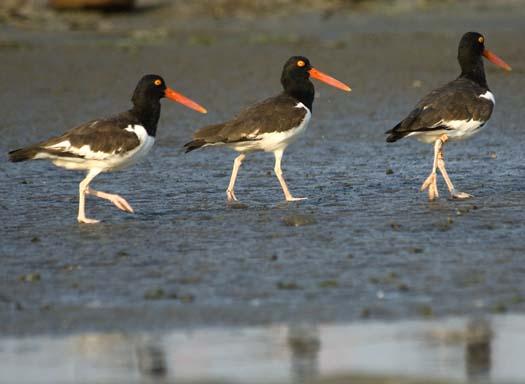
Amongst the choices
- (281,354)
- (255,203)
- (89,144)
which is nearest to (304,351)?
(281,354)

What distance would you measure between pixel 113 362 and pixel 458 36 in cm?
1555

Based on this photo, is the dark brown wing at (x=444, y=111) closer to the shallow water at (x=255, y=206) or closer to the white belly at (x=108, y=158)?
the shallow water at (x=255, y=206)

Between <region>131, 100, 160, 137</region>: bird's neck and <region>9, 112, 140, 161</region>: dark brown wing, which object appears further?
<region>131, 100, 160, 137</region>: bird's neck

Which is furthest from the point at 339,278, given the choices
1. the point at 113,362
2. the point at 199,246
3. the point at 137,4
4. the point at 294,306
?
the point at 137,4

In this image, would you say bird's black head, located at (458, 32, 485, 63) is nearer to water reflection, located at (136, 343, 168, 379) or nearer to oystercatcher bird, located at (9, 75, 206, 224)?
oystercatcher bird, located at (9, 75, 206, 224)

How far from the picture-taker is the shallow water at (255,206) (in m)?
8.31

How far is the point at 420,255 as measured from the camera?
30.9ft

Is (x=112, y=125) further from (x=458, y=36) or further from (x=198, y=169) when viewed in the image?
(x=458, y=36)

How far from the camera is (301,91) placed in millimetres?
12648

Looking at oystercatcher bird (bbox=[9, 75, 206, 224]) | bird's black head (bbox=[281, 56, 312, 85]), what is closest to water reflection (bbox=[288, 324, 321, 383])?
oystercatcher bird (bbox=[9, 75, 206, 224])

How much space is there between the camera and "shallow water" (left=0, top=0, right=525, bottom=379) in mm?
8312

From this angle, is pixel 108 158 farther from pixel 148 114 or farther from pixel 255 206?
pixel 255 206

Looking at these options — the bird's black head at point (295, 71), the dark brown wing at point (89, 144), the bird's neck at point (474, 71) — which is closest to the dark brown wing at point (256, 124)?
the bird's black head at point (295, 71)

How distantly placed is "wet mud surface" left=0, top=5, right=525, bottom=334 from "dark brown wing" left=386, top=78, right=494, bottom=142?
684 millimetres
